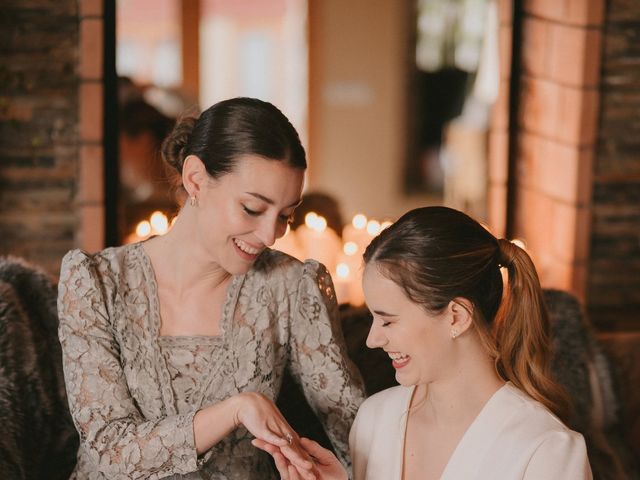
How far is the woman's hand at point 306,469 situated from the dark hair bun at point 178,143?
561 mm

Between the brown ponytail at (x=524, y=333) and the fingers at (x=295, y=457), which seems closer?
the fingers at (x=295, y=457)

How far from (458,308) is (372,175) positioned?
9.28 ft

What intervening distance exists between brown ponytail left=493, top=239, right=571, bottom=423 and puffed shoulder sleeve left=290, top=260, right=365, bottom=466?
0.30m

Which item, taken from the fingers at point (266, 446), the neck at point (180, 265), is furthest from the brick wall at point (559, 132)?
the fingers at point (266, 446)

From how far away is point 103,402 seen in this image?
177 centimetres

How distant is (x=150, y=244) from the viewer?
6.39 feet

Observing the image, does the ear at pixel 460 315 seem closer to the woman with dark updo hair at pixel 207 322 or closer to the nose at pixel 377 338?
the nose at pixel 377 338

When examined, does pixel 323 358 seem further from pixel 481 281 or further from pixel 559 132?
pixel 559 132

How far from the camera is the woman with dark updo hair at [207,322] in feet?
5.69

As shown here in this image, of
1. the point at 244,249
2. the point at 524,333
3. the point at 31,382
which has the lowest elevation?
the point at 31,382

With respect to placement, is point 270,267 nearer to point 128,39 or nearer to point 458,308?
point 458,308

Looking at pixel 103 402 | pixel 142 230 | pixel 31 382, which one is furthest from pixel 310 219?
pixel 103 402

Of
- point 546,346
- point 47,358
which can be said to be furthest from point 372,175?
point 546,346

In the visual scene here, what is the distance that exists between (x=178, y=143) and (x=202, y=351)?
0.38m
